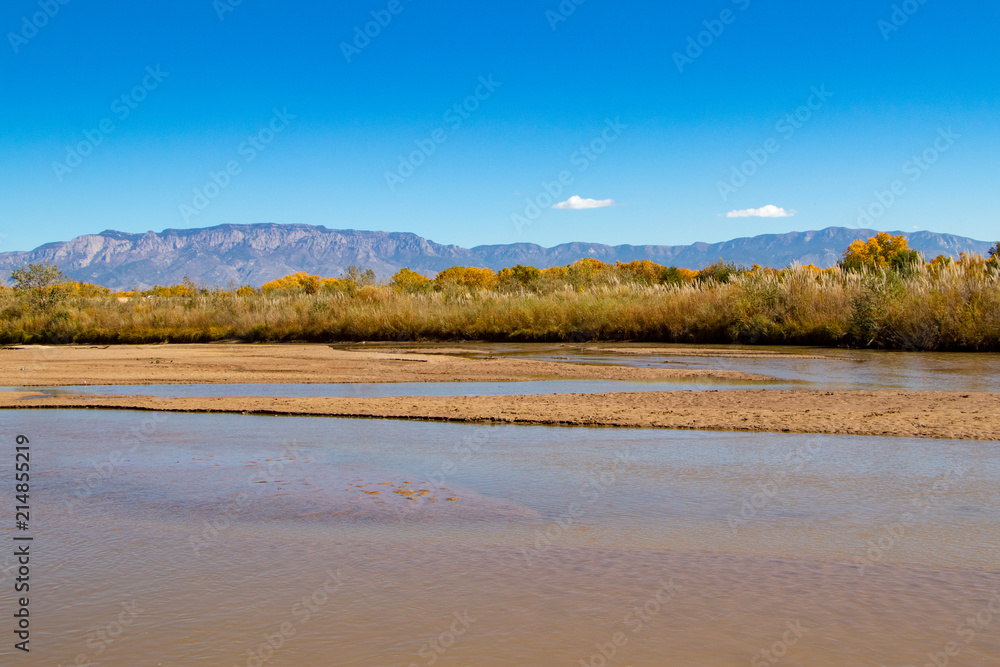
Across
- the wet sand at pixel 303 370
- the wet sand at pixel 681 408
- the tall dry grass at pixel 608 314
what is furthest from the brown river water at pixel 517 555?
the tall dry grass at pixel 608 314

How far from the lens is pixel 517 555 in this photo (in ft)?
15.3

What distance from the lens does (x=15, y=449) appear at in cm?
830

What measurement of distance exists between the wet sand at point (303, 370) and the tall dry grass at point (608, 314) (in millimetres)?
8416

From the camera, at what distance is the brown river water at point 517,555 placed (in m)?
3.45

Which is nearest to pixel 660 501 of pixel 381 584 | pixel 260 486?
pixel 381 584

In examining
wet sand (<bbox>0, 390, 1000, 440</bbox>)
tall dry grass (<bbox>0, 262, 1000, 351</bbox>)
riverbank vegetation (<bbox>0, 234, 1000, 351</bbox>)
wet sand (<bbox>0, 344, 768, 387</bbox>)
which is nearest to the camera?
wet sand (<bbox>0, 390, 1000, 440</bbox>)

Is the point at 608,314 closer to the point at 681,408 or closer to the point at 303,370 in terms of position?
the point at 303,370

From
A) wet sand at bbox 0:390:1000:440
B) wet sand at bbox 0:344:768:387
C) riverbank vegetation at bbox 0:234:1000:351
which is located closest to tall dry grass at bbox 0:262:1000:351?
riverbank vegetation at bbox 0:234:1000:351

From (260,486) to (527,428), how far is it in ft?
12.2

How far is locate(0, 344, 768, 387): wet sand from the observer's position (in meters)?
15.6

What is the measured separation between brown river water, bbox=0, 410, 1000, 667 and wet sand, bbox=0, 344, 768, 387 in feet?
25.0

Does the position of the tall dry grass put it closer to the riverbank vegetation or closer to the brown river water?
the riverbank vegetation

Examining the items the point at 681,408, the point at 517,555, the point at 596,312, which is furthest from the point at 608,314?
the point at 517,555

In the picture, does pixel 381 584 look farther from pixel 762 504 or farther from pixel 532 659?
pixel 762 504
